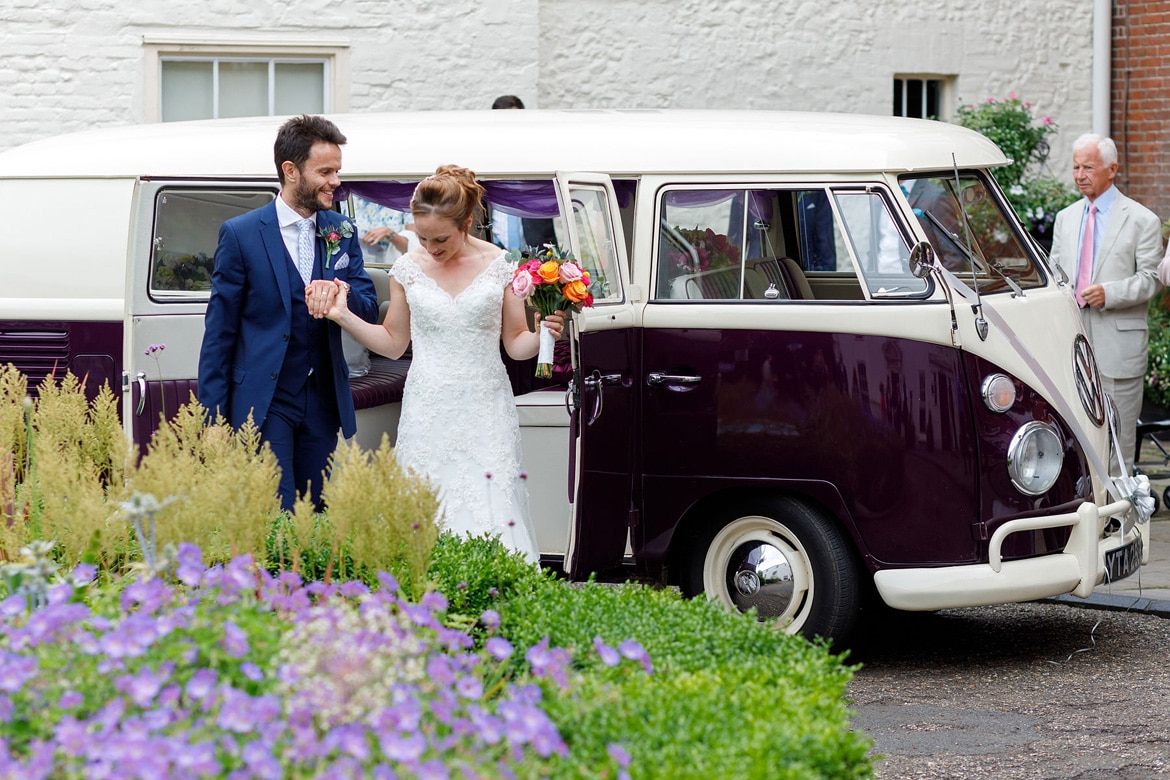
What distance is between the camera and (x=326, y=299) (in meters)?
5.75

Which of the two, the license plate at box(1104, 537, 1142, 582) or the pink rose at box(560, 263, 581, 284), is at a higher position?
the pink rose at box(560, 263, 581, 284)

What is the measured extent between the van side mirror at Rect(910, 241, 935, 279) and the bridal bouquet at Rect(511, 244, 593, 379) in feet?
4.15

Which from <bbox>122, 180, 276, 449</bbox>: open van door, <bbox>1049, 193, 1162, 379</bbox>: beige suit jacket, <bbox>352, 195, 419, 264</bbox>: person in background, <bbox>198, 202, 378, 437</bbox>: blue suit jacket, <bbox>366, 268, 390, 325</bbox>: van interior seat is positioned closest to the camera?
<bbox>198, 202, 378, 437</bbox>: blue suit jacket

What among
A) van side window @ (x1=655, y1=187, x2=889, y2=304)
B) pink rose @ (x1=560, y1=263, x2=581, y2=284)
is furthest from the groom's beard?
van side window @ (x1=655, y1=187, x2=889, y2=304)

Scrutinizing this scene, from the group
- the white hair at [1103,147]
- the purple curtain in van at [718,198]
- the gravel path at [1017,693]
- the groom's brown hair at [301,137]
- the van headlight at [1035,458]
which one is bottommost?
the gravel path at [1017,693]

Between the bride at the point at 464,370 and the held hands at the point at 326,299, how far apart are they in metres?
0.25

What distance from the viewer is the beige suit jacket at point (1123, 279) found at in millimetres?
8383

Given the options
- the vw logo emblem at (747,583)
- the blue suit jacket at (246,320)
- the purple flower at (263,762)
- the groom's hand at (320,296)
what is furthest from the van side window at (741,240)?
the purple flower at (263,762)

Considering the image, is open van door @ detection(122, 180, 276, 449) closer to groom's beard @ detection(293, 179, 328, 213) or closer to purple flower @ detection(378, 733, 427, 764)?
groom's beard @ detection(293, 179, 328, 213)

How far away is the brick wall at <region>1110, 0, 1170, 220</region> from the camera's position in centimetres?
1441

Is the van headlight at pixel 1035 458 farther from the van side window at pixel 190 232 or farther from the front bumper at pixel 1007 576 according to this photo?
the van side window at pixel 190 232

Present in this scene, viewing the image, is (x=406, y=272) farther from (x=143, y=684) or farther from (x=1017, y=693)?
(x=143, y=684)

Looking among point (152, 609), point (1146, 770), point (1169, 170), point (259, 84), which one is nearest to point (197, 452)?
point (152, 609)

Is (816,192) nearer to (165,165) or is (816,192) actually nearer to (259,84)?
(165,165)
